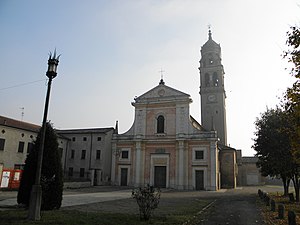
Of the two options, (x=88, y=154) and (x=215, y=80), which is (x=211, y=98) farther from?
(x=88, y=154)

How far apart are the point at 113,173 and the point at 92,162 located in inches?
139

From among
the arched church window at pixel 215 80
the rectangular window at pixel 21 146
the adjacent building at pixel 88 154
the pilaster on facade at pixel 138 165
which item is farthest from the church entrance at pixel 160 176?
the arched church window at pixel 215 80

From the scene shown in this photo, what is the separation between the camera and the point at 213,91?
4712 cm

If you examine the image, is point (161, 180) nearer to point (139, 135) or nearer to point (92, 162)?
point (139, 135)

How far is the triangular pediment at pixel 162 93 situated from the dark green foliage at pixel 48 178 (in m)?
27.8

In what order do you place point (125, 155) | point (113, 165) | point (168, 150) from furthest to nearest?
point (125, 155) → point (113, 165) → point (168, 150)

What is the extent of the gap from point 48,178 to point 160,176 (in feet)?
88.1

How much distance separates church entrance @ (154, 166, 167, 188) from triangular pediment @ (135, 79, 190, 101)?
10582 mm

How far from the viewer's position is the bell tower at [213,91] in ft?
152

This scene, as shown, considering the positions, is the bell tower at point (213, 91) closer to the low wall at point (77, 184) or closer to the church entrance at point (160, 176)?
the church entrance at point (160, 176)

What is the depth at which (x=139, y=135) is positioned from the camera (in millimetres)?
38219

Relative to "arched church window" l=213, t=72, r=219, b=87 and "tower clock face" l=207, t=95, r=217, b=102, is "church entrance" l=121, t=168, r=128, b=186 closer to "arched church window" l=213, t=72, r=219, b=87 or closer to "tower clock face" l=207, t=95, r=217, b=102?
"tower clock face" l=207, t=95, r=217, b=102

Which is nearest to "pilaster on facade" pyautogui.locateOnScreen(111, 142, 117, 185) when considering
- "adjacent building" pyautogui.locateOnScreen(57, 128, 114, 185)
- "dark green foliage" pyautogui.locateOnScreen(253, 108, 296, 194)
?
"adjacent building" pyautogui.locateOnScreen(57, 128, 114, 185)

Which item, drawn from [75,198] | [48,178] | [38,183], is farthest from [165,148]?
[38,183]
